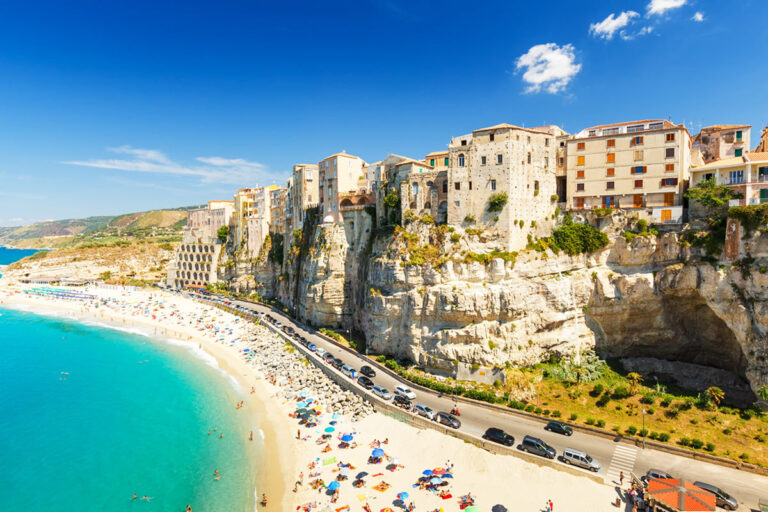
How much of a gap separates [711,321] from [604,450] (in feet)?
67.0

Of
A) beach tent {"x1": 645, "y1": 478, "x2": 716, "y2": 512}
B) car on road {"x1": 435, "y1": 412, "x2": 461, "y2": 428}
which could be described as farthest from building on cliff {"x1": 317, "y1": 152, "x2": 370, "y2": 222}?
beach tent {"x1": 645, "y1": 478, "x2": 716, "y2": 512}

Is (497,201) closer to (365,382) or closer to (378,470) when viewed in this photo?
(365,382)

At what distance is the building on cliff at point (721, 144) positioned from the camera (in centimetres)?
4309

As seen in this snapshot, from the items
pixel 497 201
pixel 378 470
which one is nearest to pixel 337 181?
pixel 497 201

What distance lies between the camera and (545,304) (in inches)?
1529

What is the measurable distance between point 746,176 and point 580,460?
30018mm

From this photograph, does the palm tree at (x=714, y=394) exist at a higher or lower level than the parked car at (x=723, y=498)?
higher

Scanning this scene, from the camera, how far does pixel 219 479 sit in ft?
95.2

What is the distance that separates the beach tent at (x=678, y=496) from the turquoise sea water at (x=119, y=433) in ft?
78.9

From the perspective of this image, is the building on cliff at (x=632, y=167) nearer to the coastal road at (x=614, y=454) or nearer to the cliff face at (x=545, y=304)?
the cliff face at (x=545, y=304)

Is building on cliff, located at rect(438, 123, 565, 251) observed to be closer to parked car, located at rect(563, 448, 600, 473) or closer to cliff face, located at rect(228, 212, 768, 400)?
cliff face, located at rect(228, 212, 768, 400)

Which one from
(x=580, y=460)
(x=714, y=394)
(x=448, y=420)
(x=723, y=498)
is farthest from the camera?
(x=714, y=394)

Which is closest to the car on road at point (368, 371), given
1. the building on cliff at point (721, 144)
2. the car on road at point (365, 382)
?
the car on road at point (365, 382)

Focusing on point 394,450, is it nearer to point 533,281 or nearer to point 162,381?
point 533,281
